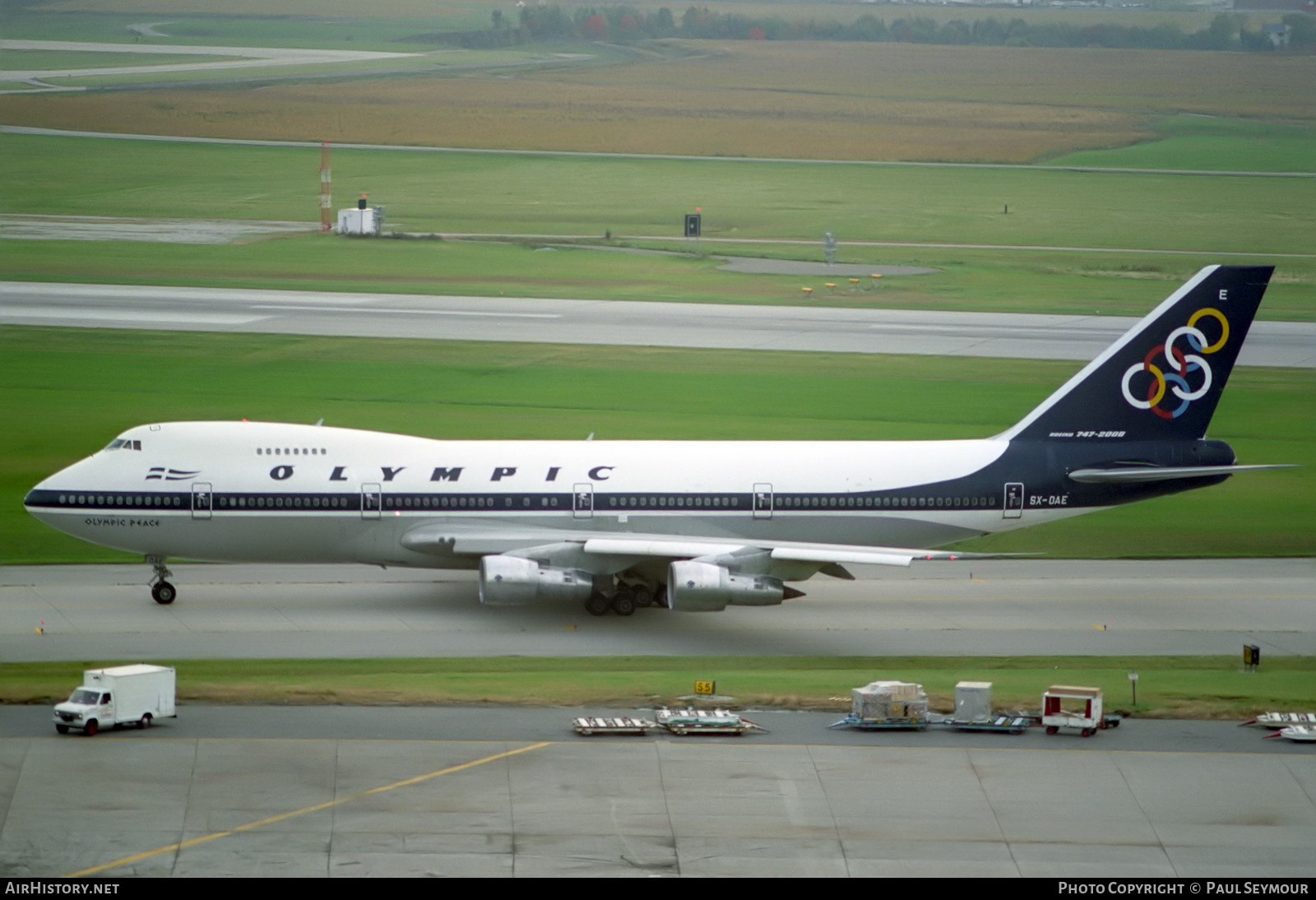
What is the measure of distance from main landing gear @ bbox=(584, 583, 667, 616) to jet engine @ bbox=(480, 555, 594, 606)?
118cm

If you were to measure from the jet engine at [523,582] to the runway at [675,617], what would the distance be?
0.87 metres

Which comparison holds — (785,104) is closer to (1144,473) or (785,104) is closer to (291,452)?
(1144,473)

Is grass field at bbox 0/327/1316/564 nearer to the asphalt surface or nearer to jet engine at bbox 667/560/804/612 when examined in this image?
jet engine at bbox 667/560/804/612

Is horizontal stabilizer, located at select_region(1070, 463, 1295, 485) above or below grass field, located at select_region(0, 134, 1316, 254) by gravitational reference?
below

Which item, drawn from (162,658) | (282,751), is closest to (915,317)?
(162,658)

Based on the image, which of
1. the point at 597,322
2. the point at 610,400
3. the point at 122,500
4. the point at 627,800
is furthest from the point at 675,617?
the point at 597,322

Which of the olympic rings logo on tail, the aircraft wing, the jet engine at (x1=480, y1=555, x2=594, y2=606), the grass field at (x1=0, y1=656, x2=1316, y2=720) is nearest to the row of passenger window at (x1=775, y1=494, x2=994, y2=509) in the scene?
the aircraft wing

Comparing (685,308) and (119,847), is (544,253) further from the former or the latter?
(119,847)

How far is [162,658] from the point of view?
35219 millimetres

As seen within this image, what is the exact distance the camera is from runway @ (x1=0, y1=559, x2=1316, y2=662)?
122 feet

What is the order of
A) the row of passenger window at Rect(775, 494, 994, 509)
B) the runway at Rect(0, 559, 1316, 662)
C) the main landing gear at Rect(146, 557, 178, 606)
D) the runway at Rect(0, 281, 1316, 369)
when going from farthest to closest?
1. the runway at Rect(0, 281, 1316, 369)
2. the row of passenger window at Rect(775, 494, 994, 509)
3. the main landing gear at Rect(146, 557, 178, 606)
4. the runway at Rect(0, 559, 1316, 662)

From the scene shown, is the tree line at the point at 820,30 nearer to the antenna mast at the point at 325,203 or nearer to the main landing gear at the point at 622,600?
the antenna mast at the point at 325,203

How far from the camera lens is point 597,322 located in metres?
79.4

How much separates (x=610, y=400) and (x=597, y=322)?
15992 millimetres
